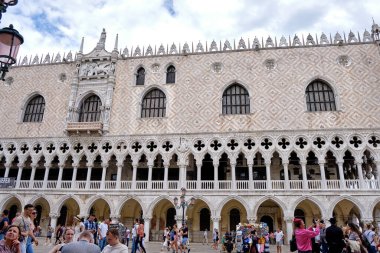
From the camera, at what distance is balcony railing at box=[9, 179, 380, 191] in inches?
664

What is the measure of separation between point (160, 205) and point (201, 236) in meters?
3.27

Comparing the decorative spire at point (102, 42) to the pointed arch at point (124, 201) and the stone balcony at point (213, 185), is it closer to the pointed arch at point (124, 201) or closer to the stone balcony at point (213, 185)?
the stone balcony at point (213, 185)

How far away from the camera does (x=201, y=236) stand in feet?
62.7

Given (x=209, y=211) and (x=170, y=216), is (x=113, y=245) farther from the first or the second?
(x=170, y=216)

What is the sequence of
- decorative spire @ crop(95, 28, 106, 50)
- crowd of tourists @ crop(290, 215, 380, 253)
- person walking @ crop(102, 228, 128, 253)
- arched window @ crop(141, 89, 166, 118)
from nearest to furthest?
person walking @ crop(102, 228, 128, 253), crowd of tourists @ crop(290, 215, 380, 253), arched window @ crop(141, 89, 166, 118), decorative spire @ crop(95, 28, 106, 50)

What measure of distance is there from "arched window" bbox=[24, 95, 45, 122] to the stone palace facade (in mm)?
95

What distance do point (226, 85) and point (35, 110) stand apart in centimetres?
1433

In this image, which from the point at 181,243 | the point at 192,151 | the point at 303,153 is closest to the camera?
the point at 181,243

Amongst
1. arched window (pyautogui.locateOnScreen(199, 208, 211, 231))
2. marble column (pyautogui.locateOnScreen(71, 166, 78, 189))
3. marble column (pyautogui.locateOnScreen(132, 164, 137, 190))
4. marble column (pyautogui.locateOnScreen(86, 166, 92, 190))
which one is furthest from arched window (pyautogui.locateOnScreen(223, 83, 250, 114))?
marble column (pyautogui.locateOnScreen(71, 166, 78, 189))

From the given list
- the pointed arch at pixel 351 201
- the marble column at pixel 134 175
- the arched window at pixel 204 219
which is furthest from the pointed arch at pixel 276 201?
the marble column at pixel 134 175

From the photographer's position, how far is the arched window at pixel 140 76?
21906mm

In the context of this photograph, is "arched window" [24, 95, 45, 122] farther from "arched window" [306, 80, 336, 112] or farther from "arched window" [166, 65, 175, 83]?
"arched window" [306, 80, 336, 112]

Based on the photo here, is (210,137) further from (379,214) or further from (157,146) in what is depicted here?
(379,214)

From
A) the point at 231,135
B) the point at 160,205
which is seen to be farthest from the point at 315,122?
the point at 160,205
